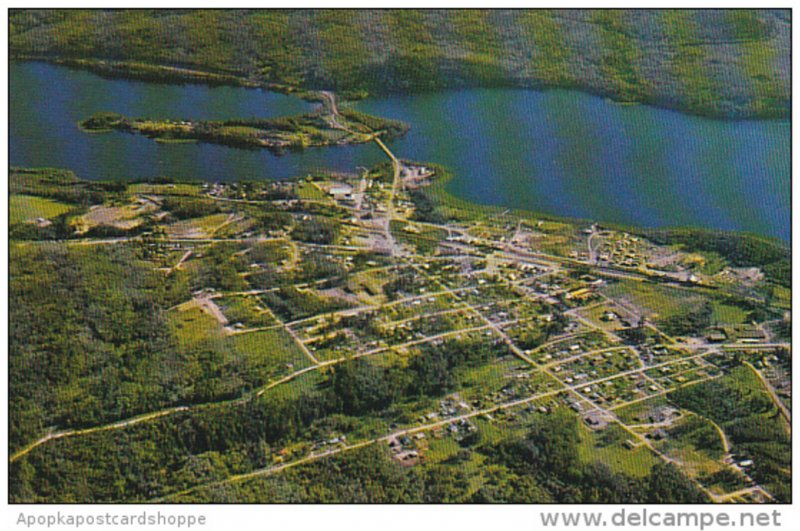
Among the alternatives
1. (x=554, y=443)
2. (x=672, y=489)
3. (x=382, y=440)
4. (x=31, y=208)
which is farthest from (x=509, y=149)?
(x=31, y=208)

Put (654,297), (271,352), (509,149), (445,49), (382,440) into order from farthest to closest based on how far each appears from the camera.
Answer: (445,49) → (509,149) → (654,297) → (271,352) → (382,440)

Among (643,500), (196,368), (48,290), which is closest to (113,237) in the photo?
(48,290)

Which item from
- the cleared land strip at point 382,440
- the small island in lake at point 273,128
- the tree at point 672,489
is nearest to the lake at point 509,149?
the small island in lake at point 273,128

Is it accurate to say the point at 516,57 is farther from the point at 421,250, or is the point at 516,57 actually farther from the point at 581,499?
the point at 581,499

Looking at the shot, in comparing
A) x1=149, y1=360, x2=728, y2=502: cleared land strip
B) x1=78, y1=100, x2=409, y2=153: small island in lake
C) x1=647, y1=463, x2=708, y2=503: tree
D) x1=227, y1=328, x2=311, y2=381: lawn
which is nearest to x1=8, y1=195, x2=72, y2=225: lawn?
x1=78, y1=100, x2=409, y2=153: small island in lake

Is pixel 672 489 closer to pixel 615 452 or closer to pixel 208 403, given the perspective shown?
pixel 615 452

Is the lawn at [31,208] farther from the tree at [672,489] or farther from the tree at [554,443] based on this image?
the tree at [672,489]
